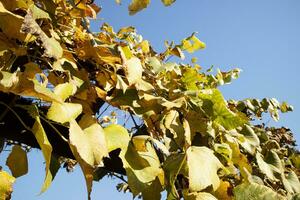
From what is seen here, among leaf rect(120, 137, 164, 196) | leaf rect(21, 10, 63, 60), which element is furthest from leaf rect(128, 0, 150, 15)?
leaf rect(120, 137, 164, 196)

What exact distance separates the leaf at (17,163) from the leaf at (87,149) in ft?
0.54

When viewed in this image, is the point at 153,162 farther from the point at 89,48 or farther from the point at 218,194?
the point at 89,48

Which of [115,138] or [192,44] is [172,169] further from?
[192,44]

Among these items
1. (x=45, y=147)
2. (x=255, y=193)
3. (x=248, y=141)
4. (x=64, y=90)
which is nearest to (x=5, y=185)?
(x=45, y=147)

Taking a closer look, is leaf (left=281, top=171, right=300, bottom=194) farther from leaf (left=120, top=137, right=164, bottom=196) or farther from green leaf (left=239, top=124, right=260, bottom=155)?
leaf (left=120, top=137, right=164, bottom=196)

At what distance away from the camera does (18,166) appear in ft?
2.40

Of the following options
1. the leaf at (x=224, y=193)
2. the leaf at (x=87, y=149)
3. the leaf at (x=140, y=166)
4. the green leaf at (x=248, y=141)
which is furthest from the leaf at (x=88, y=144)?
the green leaf at (x=248, y=141)

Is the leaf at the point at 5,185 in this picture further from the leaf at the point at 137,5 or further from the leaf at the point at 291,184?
the leaf at the point at 291,184

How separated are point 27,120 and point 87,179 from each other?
47 cm

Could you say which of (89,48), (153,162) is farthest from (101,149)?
(89,48)

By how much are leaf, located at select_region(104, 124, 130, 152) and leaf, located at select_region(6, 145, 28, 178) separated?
0.18 meters

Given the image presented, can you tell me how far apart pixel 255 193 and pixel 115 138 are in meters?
0.32

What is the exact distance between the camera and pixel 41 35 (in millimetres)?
710

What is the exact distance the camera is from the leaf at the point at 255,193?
28.1 inches
